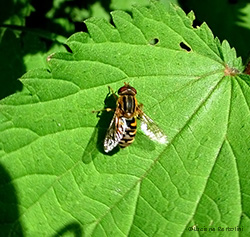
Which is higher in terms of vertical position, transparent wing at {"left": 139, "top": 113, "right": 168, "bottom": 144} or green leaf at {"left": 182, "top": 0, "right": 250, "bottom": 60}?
green leaf at {"left": 182, "top": 0, "right": 250, "bottom": 60}

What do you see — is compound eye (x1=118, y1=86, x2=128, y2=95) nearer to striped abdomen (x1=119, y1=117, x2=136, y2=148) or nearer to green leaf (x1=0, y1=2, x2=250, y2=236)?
green leaf (x1=0, y1=2, x2=250, y2=236)

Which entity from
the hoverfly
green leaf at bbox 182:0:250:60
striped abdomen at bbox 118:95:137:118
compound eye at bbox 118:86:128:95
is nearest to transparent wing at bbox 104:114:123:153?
the hoverfly

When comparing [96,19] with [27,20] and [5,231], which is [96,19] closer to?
[5,231]

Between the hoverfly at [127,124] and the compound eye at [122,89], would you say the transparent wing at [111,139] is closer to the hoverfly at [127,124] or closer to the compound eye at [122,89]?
the hoverfly at [127,124]

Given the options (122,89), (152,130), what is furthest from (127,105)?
(152,130)

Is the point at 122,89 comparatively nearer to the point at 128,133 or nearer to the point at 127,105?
the point at 127,105

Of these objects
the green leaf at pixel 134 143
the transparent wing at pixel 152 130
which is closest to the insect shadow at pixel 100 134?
the green leaf at pixel 134 143
